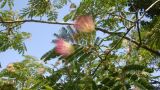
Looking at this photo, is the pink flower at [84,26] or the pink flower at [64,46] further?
the pink flower at [84,26]

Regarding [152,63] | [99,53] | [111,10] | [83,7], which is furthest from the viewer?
A: [152,63]

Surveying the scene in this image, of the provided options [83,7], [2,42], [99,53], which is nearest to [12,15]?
[2,42]

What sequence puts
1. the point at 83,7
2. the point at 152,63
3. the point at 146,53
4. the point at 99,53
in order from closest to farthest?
the point at 99,53, the point at 83,7, the point at 146,53, the point at 152,63

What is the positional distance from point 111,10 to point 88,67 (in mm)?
1543

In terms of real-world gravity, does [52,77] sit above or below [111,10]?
below

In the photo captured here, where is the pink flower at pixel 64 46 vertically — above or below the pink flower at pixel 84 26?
below

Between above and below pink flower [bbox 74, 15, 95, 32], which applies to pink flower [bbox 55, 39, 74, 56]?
below

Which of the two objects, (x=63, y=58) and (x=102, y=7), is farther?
(x=102, y=7)

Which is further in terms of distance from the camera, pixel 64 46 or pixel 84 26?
pixel 84 26

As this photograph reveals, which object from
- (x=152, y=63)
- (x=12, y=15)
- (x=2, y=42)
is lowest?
(x=152, y=63)

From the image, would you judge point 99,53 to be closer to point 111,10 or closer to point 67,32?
point 67,32

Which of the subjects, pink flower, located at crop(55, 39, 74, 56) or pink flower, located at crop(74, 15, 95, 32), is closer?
pink flower, located at crop(55, 39, 74, 56)

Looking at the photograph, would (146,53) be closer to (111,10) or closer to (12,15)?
(111,10)

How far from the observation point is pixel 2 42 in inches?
125
